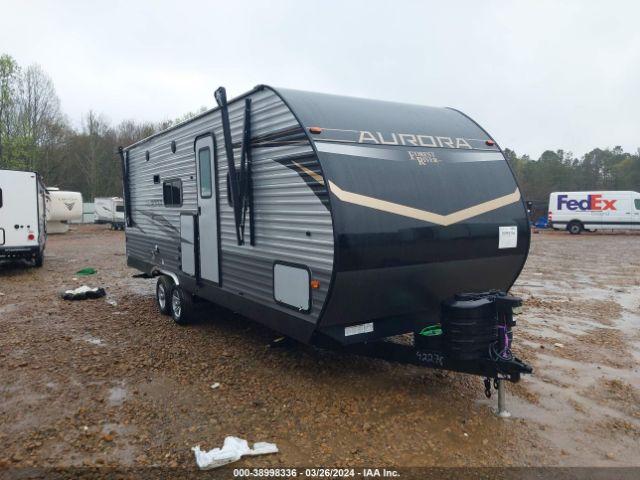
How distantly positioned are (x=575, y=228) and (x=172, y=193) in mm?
27342

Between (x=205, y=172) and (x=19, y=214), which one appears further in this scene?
(x=19, y=214)

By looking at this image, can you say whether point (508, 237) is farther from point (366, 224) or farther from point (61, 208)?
point (61, 208)

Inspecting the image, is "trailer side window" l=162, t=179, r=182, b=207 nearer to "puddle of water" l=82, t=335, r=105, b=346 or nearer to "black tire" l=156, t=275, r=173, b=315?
"black tire" l=156, t=275, r=173, b=315

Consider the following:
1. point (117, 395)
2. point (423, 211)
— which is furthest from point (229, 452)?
point (423, 211)

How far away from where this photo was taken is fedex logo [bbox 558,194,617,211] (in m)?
27.5

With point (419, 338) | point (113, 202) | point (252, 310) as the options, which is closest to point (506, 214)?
point (419, 338)

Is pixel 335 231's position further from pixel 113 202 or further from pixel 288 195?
pixel 113 202

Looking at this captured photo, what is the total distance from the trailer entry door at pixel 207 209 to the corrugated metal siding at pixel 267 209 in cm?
15

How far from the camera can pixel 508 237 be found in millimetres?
5297

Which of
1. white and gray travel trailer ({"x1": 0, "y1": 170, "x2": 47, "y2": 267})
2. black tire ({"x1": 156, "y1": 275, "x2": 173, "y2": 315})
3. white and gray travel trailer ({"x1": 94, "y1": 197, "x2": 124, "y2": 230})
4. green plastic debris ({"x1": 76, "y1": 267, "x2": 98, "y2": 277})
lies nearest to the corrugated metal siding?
black tire ({"x1": 156, "y1": 275, "x2": 173, "y2": 315})

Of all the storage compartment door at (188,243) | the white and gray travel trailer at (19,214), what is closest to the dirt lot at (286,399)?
the storage compartment door at (188,243)

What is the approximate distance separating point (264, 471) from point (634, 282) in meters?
11.3

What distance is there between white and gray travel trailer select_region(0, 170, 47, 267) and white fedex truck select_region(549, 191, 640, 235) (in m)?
26.9

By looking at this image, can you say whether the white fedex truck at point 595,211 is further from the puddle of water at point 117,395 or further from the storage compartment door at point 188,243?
the puddle of water at point 117,395
